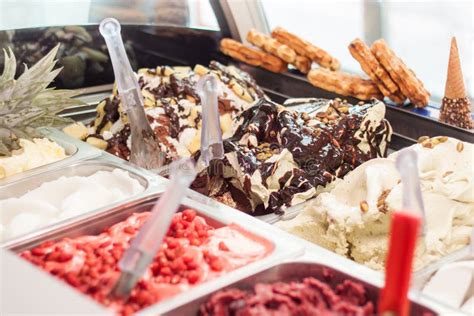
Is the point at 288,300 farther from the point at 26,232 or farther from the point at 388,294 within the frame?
the point at 26,232

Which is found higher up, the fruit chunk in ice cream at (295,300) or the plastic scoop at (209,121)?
the plastic scoop at (209,121)

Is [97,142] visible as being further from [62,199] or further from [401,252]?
[401,252]

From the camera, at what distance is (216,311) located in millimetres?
1361

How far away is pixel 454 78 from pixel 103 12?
1.62 m

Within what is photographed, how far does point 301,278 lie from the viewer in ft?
5.13

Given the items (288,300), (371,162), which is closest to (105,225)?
(288,300)

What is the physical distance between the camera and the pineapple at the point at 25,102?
7.47 feet

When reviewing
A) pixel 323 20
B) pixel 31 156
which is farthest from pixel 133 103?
pixel 323 20

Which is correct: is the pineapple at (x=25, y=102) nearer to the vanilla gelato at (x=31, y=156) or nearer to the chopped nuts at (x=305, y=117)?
the vanilla gelato at (x=31, y=156)

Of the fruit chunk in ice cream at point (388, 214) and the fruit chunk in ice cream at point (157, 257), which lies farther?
the fruit chunk in ice cream at point (388, 214)

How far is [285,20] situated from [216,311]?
604cm

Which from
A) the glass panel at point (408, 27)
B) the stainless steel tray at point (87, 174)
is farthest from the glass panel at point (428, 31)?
the stainless steel tray at point (87, 174)

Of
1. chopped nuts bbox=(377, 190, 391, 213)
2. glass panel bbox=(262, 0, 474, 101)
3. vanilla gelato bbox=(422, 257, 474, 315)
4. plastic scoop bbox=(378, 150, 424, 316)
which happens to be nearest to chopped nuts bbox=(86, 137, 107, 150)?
chopped nuts bbox=(377, 190, 391, 213)

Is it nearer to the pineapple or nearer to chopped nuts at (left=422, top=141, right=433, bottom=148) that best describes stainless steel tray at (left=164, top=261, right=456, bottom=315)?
chopped nuts at (left=422, top=141, right=433, bottom=148)
